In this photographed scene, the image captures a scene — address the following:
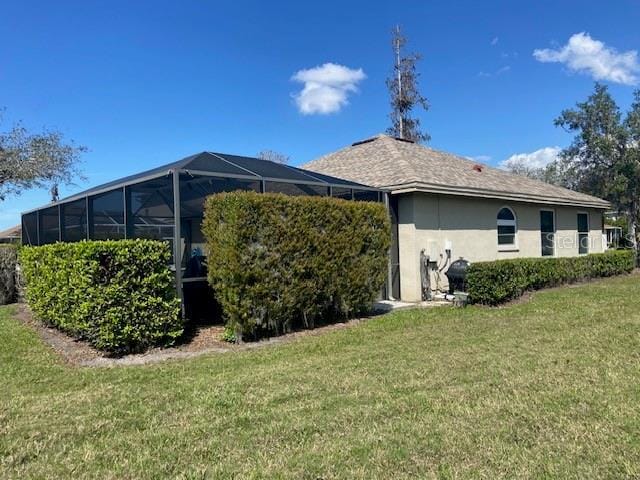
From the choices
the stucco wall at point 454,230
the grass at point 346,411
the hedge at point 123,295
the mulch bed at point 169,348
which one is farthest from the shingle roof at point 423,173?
the hedge at point 123,295

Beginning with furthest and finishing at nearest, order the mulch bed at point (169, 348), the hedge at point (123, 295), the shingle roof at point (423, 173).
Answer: the shingle roof at point (423, 173), the hedge at point (123, 295), the mulch bed at point (169, 348)

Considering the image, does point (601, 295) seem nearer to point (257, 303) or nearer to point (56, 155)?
point (257, 303)

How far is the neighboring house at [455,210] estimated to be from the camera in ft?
39.0

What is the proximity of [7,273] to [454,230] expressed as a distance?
13.6m

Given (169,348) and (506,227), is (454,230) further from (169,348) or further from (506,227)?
(169,348)

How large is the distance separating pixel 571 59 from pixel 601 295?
12799 mm

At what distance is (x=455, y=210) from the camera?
12.9 meters

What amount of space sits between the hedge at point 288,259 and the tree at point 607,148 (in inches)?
777

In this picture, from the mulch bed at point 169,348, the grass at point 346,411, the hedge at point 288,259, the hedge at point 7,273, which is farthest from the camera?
the hedge at point 7,273

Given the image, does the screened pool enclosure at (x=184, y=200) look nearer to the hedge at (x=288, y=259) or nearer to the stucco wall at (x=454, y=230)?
the hedge at (x=288, y=259)

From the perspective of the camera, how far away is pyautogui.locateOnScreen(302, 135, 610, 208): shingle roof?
12219 mm

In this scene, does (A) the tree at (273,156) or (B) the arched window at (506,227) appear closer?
(B) the arched window at (506,227)

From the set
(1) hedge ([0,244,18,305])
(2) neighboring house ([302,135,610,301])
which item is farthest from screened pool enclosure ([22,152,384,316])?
(1) hedge ([0,244,18,305])

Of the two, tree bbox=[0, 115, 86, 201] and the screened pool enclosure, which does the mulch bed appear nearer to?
the screened pool enclosure
